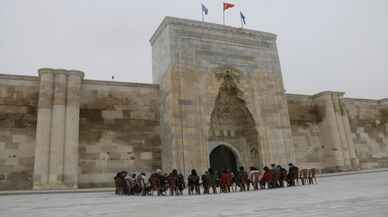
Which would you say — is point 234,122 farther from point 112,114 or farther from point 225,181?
point 225,181

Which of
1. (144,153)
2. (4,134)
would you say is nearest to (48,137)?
(4,134)

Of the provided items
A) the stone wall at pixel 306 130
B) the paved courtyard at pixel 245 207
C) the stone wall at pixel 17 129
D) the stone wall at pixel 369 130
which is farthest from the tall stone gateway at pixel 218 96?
the paved courtyard at pixel 245 207

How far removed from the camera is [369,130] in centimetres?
2069

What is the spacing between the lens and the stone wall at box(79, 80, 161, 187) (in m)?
13.5

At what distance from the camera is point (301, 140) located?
18.2m

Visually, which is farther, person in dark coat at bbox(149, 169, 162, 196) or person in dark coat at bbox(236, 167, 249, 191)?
person in dark coat at bbox(236, 167, 249, 191)

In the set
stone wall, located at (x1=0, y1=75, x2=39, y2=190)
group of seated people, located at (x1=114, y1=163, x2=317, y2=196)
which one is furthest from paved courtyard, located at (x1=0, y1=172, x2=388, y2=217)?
stone wall, located at (x1=0, y1=75, x2=39, y2=190)

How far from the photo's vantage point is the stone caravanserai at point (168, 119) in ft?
41.9

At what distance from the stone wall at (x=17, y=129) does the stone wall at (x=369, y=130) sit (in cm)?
1821

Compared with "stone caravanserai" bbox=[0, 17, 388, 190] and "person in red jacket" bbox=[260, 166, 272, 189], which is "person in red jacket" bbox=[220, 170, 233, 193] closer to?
"person in red jacket" bbox=[260, 166, 272, 189]

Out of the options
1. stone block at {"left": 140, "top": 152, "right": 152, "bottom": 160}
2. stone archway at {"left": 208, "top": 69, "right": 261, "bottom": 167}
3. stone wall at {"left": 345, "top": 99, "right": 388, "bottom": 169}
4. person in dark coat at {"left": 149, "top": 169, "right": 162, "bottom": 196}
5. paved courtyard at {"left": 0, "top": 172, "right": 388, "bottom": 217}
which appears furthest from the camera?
stone wall at {"left": 345, "top": 99, "right": 388, "bottom": 169}

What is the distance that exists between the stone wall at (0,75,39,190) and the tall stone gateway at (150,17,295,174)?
5.61 metres

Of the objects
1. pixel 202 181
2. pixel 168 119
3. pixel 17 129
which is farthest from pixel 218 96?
pixel 17 129

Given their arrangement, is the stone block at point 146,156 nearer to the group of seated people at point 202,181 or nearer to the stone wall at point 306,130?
the group of seated people at point 202,181
